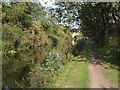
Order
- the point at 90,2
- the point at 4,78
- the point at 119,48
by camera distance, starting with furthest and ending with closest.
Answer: the point at 119,48, the point at 90,2, the point at 4,78

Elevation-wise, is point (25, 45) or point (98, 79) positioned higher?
point (25, 45)

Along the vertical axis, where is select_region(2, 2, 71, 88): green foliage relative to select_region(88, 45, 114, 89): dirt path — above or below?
above

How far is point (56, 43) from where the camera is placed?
1783 centimetres

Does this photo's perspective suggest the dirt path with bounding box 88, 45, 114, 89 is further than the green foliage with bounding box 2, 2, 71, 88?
Yes

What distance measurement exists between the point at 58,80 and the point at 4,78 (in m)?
4.91

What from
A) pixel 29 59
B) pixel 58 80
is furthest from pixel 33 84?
pixel 58 80

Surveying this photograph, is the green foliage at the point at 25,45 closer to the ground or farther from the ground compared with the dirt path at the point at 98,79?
farther from the ground

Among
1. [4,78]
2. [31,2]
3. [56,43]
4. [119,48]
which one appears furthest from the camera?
[119,48]

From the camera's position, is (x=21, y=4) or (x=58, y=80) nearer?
(x=21, y=4)

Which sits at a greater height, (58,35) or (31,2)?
(31,2)

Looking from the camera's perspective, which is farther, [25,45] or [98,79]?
[98,79]

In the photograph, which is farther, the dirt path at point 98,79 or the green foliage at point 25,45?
the dirt path at point 98,79

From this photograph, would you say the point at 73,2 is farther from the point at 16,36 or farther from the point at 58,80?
the point at 16,36

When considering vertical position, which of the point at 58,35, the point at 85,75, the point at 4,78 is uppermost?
the point at 58,35
